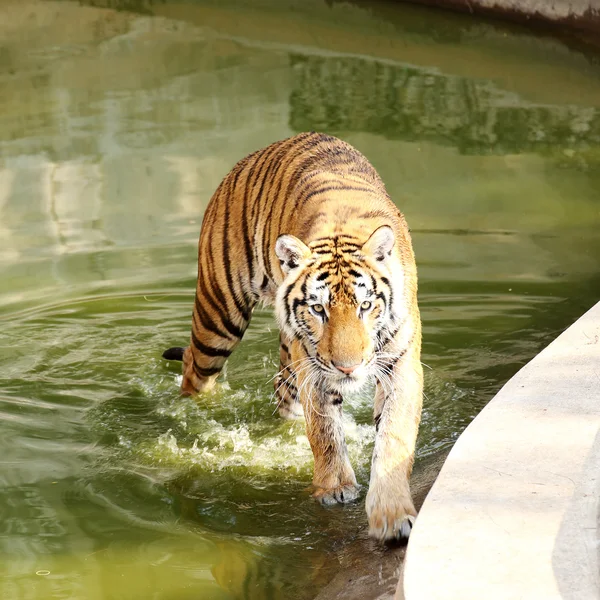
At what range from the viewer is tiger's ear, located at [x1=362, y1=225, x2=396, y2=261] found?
3049mm

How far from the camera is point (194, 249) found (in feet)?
19.8

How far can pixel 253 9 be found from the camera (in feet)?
40.0

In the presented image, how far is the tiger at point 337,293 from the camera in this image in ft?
10.0

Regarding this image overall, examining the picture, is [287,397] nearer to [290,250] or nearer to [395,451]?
[395,451]

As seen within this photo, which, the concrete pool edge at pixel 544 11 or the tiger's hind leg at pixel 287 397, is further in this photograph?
the concrete pool edge at pixel 544 11

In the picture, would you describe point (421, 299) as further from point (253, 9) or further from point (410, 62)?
point (253, 9)

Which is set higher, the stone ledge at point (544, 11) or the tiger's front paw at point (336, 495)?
the stone ledge at point (544, 11)

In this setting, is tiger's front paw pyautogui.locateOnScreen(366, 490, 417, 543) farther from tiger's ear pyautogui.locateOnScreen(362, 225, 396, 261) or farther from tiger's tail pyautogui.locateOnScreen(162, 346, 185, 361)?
tiger's tail pyautogui.locateOnScreen(162, 346, 185, 361)

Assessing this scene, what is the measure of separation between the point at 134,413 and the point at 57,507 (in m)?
0.78

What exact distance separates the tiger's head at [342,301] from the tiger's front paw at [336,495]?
1.35 ft

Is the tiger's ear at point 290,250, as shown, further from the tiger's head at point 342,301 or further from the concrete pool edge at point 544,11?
the concrete pool edge at point 544,11

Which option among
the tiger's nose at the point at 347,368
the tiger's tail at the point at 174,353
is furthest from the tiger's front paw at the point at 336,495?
the tiger's tail at the point at 174,353

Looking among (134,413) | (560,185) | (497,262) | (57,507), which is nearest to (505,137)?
(560,185)

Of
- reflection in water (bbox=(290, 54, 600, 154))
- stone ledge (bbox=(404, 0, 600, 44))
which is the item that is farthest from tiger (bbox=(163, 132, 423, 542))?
stone ledge (bbox=(404, 0, 600, 44))
